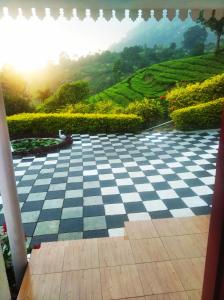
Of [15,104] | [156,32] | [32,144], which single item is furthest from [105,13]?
[156,32]

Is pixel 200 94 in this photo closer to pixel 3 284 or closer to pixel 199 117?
pixel 199 117

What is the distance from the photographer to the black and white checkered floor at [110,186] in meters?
4.32

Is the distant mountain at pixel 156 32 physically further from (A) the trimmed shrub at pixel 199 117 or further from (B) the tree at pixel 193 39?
(A) the trimmed shrub at pixel 199 117

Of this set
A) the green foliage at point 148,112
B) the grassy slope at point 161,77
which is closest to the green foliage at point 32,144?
the green foliage at point 148,112

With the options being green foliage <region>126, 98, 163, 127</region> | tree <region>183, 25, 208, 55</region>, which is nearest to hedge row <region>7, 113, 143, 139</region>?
green foliage <region>126, 98, 163, 127</region>

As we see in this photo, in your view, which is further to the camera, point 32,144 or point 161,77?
point 161,77

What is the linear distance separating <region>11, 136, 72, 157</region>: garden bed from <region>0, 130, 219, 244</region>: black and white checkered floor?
1.27 ft

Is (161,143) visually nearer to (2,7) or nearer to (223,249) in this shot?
(2,7)

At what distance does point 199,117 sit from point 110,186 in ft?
19.9

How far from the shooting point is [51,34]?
1903cm

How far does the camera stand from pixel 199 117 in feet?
33.6

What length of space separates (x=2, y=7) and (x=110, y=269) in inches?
111

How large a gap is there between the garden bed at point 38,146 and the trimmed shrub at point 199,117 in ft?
14.2

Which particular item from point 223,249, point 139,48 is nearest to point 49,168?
point 223,249
